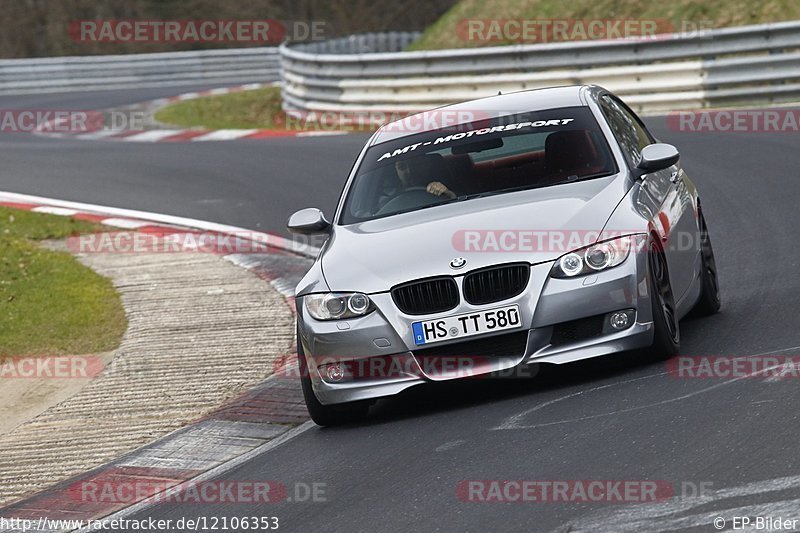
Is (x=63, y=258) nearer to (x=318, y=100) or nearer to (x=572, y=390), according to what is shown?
(x=572, y=390)

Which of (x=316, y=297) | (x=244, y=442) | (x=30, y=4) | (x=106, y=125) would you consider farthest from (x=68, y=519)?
(x=30, y=4)

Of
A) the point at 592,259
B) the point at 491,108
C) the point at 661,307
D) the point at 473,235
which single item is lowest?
the point at 661,307

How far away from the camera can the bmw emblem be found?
7.06 m

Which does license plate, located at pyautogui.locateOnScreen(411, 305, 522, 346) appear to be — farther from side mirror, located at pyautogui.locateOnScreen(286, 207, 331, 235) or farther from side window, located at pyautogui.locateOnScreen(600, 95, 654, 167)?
side window, located at pyautogui.locateOnScreen(600, 95, 654, 167)

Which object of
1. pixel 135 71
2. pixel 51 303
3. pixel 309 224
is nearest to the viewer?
pixel 309 224

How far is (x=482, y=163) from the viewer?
836 centimetres

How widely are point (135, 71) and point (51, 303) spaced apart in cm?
2606

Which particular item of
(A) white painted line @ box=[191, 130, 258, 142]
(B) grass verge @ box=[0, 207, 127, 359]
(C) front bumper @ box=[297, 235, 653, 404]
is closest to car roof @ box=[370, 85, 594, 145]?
(C) front bumper @ box=[297, 235, 653, 404]

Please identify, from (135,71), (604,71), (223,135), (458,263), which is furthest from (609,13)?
(458,263)

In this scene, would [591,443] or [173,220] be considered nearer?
[591,443]

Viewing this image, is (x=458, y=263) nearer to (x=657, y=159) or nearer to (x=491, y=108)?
(x=657, y=159)

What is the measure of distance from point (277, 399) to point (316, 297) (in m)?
1.10

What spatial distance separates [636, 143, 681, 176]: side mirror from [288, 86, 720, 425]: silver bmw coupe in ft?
0.04

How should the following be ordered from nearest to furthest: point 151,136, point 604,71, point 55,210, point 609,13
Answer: point 55,210 < point 604,71 < point 151,136 < point 609,13
